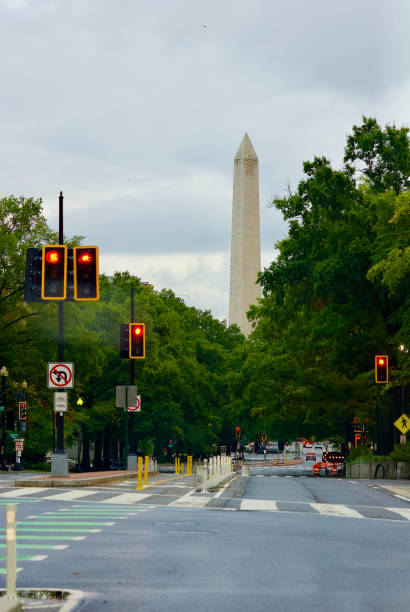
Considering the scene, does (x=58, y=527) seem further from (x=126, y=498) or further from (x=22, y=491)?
(x=22, y=491)

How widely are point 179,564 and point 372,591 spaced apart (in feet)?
7.63

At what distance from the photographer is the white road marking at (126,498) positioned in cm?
2102

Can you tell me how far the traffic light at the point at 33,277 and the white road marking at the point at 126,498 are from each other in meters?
5.35

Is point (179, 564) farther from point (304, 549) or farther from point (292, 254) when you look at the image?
point (292, 254)

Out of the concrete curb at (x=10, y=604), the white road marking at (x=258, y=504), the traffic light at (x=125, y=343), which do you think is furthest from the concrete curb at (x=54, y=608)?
the traffic light at (x=125, y=343)

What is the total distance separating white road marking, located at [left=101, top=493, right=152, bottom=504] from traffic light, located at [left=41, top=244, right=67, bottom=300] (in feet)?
17.1

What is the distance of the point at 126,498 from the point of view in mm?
A: 22328

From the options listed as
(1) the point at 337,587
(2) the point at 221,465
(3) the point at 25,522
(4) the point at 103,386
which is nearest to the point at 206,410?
(4) the point at 103,386

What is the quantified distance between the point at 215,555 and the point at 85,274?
13.2 m

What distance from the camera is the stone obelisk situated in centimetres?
9744

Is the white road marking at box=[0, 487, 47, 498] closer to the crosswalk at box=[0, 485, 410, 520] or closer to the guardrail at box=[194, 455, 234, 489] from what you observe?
the crosswalk at box=[0, 485, 410, 520]

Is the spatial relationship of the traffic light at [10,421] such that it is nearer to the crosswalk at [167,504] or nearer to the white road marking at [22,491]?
the white road marking at [22,491]

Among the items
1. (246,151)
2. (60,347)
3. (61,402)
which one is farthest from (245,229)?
(61,402)

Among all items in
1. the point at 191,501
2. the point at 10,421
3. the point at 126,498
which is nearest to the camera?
the point at 191,501
